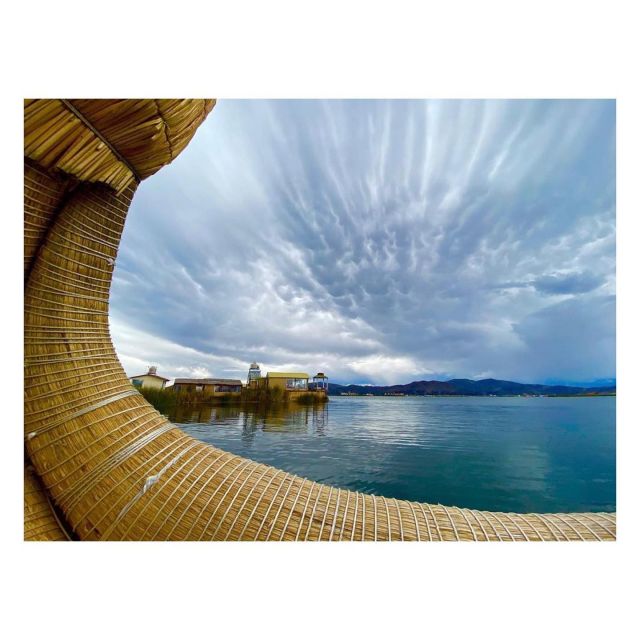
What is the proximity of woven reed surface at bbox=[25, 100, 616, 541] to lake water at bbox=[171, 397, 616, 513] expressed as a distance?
1.02 m

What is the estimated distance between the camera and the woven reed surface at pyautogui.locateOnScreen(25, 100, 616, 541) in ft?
2.75

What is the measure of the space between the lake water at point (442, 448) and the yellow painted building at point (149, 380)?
53 centimetres

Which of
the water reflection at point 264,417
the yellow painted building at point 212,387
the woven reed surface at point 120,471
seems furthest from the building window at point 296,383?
the woven reed surface at point 120,471

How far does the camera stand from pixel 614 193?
1298 mm

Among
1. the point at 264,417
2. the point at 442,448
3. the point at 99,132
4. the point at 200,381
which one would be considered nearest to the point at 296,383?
the point at 264,417

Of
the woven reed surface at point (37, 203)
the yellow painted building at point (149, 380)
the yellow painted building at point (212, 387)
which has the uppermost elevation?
the woven reed surface at point (37, 203)

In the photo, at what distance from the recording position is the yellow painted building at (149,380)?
1728 mm

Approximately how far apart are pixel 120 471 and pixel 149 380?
1.71 m

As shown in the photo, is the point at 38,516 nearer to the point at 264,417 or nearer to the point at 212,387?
the point at 212,387

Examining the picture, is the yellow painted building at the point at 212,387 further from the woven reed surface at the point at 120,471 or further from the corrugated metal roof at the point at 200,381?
the woven reed surface at the point at 120,471

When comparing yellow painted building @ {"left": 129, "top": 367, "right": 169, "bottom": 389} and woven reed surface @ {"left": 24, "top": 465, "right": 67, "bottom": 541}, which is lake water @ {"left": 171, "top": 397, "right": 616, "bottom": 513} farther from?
woven reed surface @ {"left": 24, "top": 465, "right": 67, "bottom": 541}

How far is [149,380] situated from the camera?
7.94 ft

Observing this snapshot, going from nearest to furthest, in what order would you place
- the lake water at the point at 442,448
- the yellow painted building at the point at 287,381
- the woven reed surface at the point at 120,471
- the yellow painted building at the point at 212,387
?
1. the woven reed surface at the point at 120,471
2. the lake water at the point at 442,448
3. the yellow painted building at the point at 212,387
4. the yellow painted building at the point at 287,381
